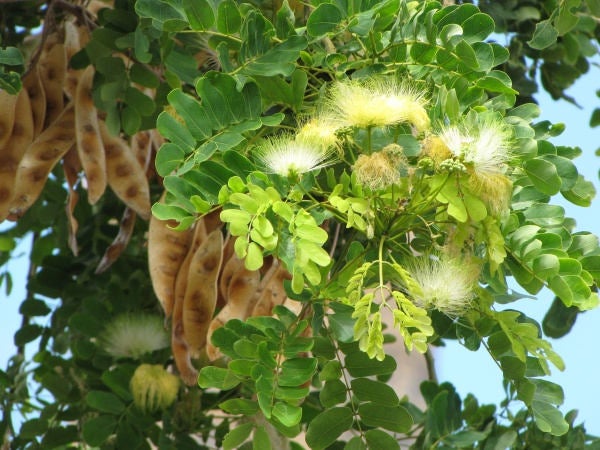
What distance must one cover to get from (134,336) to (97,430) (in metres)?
0.19

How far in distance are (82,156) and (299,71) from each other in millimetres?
558

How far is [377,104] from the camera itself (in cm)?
118

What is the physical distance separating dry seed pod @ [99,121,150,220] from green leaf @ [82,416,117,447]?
0.39 metres

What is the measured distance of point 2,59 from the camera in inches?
59.1

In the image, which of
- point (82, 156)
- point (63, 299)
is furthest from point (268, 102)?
point (63, 299)

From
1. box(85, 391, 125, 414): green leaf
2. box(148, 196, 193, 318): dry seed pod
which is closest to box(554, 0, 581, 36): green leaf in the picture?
box(148, 196, 193, 318): dry seed pod

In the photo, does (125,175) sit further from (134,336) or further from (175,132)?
(175,132)

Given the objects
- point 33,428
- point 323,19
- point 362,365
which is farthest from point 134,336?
point 323,19

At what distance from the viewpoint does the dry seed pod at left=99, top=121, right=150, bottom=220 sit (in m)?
1.79

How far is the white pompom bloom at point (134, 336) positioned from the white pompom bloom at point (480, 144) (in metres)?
0.94

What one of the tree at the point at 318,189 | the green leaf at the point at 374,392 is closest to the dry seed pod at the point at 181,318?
the tree at the point at 318,189

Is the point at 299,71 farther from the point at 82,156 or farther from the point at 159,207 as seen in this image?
the point at 82,156

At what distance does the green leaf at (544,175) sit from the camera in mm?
1191

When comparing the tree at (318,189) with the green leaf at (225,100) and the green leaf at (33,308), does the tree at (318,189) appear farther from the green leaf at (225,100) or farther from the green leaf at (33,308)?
the green leaf at (33,308)
